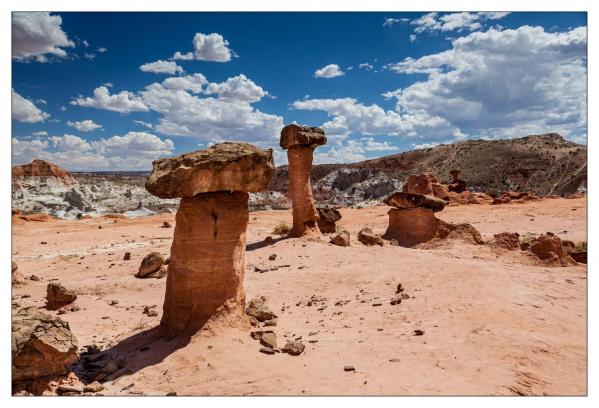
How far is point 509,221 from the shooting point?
2067 cm

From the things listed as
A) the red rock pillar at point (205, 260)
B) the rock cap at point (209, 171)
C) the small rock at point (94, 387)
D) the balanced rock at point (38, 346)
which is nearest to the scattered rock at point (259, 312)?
the red rock pillar at point (205, 260)

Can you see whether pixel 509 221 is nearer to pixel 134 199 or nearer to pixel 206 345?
pixel 206 345

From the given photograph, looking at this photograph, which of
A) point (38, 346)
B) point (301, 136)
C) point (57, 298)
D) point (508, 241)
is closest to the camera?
point (38, 346)

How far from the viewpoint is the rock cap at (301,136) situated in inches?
614

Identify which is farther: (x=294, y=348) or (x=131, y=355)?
(x=131, y=355)

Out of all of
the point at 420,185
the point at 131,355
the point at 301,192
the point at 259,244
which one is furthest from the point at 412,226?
the point at 420,185

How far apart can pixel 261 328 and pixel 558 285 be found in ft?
19.0

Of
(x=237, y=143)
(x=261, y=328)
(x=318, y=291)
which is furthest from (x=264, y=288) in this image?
(x=237, y=143)

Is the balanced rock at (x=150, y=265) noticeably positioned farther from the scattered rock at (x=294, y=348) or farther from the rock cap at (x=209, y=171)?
the scattered rock at (x=294, y=348)

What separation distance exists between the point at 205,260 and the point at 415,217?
1096cm

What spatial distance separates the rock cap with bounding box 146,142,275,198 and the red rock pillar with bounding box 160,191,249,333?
1.31 ft

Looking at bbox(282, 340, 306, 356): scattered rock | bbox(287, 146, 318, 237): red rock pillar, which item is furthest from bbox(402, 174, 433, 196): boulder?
bbox(282, 340, 306, 356): scattered rock

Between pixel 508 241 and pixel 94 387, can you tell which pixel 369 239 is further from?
pixel 94 387

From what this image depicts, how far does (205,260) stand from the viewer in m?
6.28
